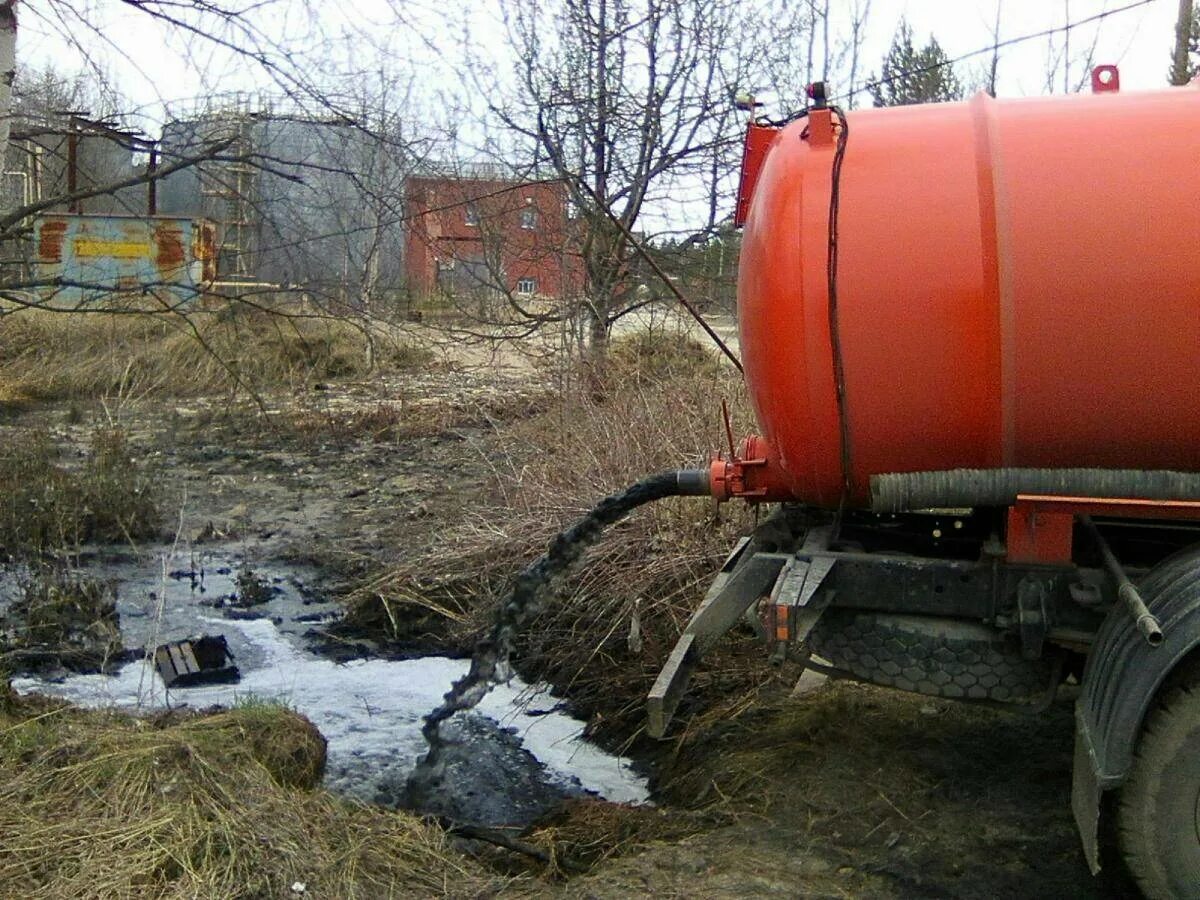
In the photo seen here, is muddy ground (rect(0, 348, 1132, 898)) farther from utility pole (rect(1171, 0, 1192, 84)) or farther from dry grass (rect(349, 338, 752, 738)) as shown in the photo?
utility pole (rect(1171, 0, 1192, 84))

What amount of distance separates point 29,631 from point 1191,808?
6.79 meters

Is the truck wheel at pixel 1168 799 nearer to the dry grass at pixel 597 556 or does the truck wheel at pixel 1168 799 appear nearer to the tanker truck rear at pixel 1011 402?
the tanker truck rear at pixel 1011 402

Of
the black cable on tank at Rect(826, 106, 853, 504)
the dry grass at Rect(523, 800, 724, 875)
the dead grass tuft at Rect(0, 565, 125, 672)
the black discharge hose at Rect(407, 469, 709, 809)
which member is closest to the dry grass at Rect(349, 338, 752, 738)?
the black discharge hose at Rect(407, 469, 709, 809)

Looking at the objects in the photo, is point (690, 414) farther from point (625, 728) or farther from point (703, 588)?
point (625, 728)

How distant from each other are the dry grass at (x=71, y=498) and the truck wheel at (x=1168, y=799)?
7681 millimetres

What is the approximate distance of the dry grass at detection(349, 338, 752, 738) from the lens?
263 inches

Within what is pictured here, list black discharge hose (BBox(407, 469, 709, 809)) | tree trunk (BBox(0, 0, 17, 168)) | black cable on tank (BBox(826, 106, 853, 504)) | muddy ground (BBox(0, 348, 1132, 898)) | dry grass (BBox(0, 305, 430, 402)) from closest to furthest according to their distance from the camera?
black cable on tank (BBox(826, 106, 853, 504)), muddy ground (BBox(0, 348, 1132, 898)), black discharge hose (BBox(407, 469, 709, 809)), tree trunk (BBox(0, 0, 17, 168)), dry grass (BBox(0, 305, 430, 402))

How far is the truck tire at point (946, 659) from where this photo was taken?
3.97 m

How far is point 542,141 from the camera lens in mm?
12008

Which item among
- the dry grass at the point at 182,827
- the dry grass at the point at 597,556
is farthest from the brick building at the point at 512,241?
the dry grass at the point at 182,827

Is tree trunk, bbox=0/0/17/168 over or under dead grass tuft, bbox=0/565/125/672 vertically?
over

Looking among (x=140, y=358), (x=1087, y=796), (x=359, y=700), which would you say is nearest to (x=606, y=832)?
(x=1087, y=796)

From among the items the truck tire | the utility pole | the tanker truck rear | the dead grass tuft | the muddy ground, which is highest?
the utility pole

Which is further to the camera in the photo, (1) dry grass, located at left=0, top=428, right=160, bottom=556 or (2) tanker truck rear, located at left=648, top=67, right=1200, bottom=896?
(1) dry grass, located at left=0, top=428, right=160, bottom=556
